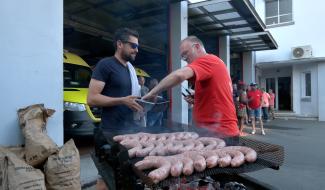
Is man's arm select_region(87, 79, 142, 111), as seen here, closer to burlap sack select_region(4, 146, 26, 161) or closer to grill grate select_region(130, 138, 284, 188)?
grill grate select_region(130, 138, 284, 188)

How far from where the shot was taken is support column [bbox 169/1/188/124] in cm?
845

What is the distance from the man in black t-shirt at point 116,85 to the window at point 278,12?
1937 centimetres

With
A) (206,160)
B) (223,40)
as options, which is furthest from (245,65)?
(206,160)

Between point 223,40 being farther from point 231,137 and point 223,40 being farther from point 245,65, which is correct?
point 231,137

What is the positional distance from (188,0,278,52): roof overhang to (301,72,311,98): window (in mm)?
7184

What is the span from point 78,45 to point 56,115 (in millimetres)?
9031

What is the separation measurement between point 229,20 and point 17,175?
9129mm

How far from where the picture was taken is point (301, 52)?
60.5 feet

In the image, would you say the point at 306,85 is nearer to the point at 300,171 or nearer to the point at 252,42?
the point at 252,42

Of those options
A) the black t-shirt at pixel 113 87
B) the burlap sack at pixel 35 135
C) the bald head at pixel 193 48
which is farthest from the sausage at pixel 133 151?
the burlap sack at pixel 35 135

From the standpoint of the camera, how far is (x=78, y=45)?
12.2 metres

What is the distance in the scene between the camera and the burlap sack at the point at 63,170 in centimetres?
312

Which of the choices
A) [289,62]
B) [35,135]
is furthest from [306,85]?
[35,135]

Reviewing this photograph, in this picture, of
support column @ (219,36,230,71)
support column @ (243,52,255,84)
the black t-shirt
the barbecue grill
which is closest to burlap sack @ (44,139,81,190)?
the black t-shirt
